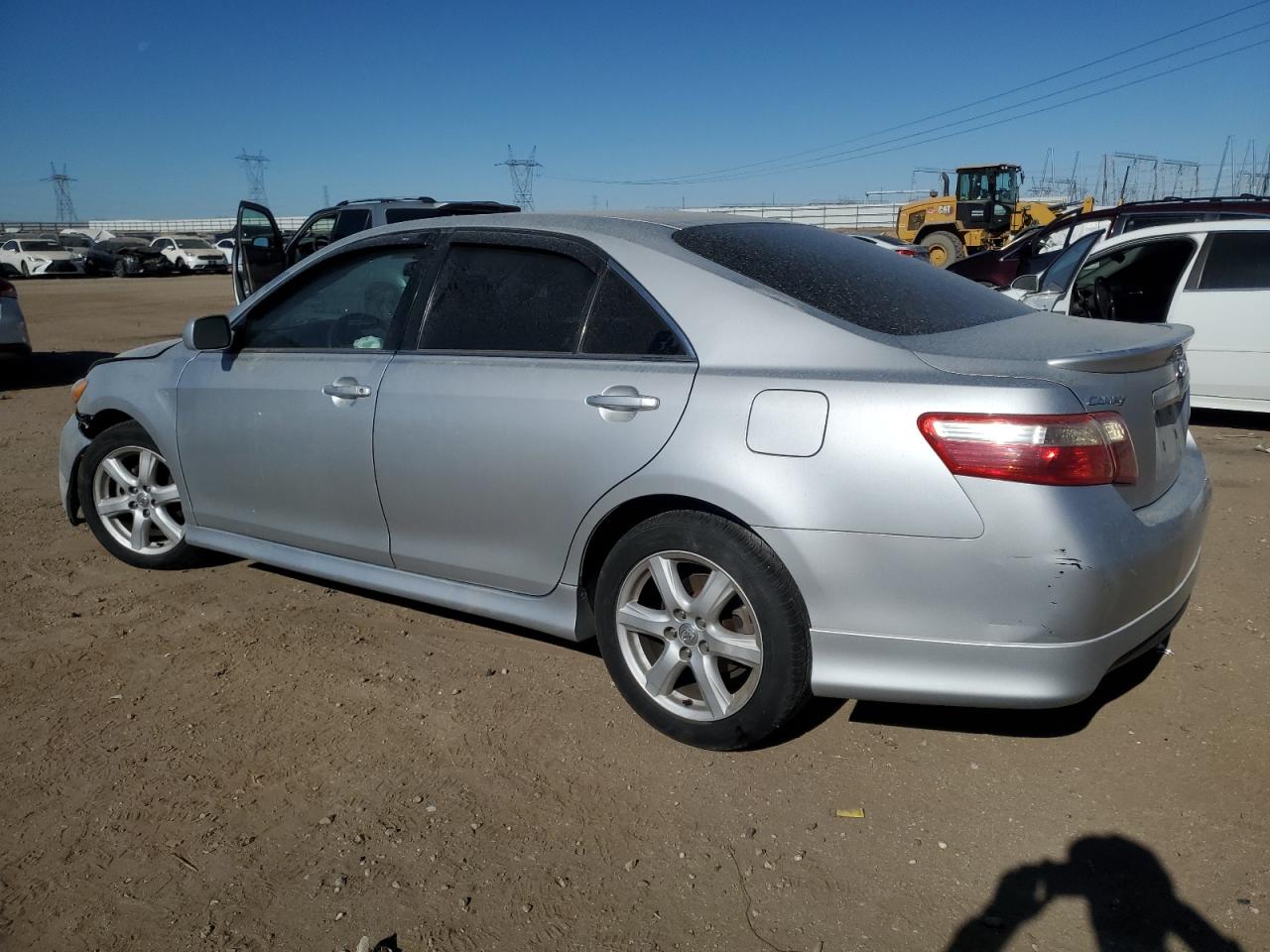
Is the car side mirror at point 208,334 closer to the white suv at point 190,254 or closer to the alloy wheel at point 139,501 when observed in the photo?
the alloy wheel at point 139,501

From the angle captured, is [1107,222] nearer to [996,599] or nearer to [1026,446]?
[1026,446]

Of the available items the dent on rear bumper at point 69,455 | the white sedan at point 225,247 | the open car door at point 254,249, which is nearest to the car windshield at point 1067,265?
the dent on rear bumper at point 69,455

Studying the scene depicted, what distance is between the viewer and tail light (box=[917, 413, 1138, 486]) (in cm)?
256

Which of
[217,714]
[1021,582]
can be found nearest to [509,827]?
[217,714]

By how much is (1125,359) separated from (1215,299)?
5878mm

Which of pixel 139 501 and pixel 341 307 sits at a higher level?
pixel 341 307

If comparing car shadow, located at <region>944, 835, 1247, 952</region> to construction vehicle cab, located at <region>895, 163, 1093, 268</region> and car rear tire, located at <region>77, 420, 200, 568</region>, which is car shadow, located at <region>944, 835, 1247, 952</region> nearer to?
car rear tire, located at <region>77, 420, 200, 568</region>

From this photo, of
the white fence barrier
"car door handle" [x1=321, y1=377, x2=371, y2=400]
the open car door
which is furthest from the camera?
the white fence barrier

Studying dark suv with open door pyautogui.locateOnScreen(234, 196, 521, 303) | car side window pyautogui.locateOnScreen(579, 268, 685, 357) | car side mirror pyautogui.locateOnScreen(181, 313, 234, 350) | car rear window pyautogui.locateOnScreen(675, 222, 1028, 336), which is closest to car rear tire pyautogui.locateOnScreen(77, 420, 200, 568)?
car side mirror pyautogui.locateOnScreen(181, 313, 234, 350)

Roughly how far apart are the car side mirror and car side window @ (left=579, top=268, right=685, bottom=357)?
1757 millimetres

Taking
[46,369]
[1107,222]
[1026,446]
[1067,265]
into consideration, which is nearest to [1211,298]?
[1067,265]

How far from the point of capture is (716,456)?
2898 millimetres

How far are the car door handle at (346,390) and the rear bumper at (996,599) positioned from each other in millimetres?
1711

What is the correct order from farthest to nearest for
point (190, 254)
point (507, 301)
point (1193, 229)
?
point (190, 254), point (1193, 229), point (507, 301)
